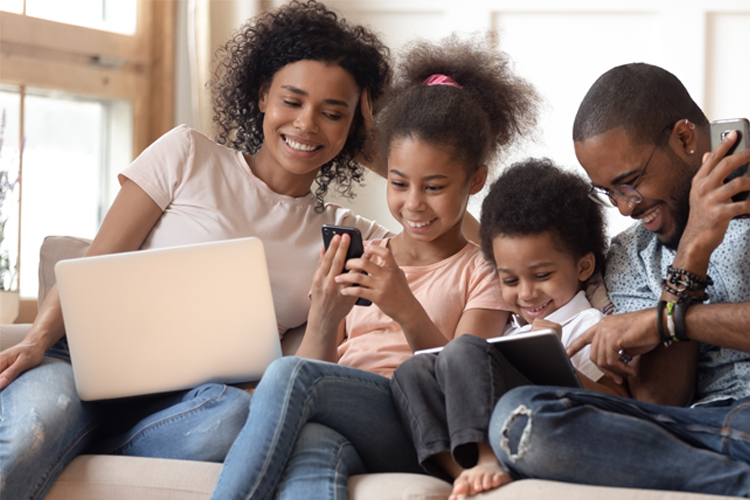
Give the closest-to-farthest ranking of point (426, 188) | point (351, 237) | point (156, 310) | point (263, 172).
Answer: point (156, 310) → point (351, 237) → point (426, 188) → point (263, 172)

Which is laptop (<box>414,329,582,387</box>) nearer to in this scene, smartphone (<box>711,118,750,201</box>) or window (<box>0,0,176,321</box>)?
smartphone (<box>711,118,750,201</box>)

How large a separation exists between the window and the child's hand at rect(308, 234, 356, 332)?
1666mm

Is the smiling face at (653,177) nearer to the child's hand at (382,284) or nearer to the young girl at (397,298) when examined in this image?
the young girl at (397,298)

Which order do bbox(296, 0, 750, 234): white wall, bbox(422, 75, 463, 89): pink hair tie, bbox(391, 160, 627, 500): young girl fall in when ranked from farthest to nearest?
bbox(296, 0, 750, 234): white wall, bbox(422, 75, 463, 89): pink hair tie, bbox(391, 160, 627, 500): young girl

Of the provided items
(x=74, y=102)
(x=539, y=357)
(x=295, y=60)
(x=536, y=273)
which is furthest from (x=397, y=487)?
(x=74, y=102)

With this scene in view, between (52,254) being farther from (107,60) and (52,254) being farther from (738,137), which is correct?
(738,137)

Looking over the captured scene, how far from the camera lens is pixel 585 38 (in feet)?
10.4

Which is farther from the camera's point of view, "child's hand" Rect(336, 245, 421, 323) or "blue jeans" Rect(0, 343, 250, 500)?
"child's hand" Rect(336, 245, 421, 323)

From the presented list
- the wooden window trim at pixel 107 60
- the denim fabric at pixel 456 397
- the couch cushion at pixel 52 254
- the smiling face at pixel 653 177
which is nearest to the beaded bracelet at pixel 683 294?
A: the smiling face at pixel 653 177

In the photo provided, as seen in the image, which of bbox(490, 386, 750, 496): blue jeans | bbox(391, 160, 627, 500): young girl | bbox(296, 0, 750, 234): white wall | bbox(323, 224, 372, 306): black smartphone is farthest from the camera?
bbox(296, 0, 750, 234): white wall

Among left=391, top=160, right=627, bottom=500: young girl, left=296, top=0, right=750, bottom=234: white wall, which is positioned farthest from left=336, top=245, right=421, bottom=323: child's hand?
left=296, top=0, right=750, bottom=234: white wall

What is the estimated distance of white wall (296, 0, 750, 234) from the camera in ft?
10.2

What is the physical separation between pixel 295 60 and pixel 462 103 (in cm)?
45

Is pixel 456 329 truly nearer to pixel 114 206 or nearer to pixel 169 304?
pixel 169 304
